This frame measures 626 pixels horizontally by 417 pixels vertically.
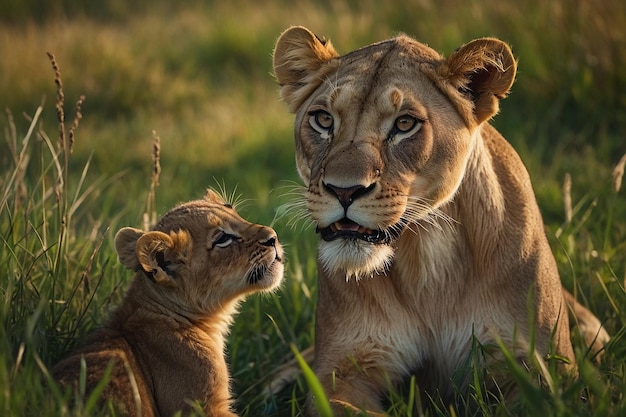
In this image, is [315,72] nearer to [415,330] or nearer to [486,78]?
[486,78]

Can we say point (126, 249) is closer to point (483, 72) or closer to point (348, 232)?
point (348, 232)

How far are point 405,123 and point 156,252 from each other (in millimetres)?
974

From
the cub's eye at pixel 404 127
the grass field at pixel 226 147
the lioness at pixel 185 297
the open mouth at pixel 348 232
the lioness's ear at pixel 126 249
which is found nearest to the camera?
the open mouth at pixel 348 232

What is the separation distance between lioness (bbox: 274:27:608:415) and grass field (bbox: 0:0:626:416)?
217mm

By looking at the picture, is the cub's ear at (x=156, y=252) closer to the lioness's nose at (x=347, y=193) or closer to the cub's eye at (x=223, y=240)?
the cub's eye at (x=223, y=240)

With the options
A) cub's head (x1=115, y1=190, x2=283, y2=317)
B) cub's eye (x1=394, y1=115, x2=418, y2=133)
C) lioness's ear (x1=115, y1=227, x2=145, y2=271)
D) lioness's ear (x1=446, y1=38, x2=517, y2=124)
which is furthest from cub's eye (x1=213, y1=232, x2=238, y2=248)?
lioness's ear (x1=446, y1=38, x2=517, y2=124)

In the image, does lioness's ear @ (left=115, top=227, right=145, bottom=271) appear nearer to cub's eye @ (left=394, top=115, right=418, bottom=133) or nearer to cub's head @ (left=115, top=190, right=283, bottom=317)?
cub's head @ (left=115, top=190, right=283, bottom=317)

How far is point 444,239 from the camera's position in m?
3.75

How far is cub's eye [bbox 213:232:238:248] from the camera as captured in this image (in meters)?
3.80

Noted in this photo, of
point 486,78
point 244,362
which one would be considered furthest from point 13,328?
point 486,78

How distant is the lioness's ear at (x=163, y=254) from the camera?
358cm

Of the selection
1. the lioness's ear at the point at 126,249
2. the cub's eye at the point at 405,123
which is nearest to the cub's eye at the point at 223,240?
the lioness's ear at the point at 126,249

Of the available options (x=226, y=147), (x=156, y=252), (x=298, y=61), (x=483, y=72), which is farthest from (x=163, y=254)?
(x=226, y=147)

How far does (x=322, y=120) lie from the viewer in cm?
364
